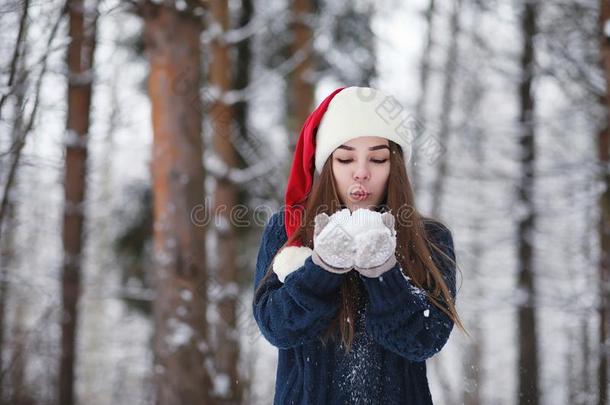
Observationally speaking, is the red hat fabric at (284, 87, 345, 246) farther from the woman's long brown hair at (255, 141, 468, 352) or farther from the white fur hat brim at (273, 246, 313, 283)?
the white fur hat brim at (273, 246, 313, 283)

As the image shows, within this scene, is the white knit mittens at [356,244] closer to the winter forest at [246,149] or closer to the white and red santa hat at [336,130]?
the white and red santa hat at [336,130]

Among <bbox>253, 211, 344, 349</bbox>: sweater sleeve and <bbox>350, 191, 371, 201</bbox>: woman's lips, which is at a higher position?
<bbox>350, 191, 371, 201</bbox>: woman's lips

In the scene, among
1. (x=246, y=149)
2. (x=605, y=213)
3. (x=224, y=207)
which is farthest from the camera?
(x=246, y=149)

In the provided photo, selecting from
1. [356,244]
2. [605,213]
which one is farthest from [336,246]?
[605,213]

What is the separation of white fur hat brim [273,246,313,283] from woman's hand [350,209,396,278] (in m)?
0.22

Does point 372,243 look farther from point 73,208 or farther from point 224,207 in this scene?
point 73,208

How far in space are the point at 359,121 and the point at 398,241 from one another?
1.27ft

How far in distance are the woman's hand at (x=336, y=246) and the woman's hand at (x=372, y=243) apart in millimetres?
15

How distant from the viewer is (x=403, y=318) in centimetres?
172

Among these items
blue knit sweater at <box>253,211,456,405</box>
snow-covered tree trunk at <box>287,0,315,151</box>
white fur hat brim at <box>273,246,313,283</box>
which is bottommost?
blue knit sweater at <box>253,211,456,405</box>

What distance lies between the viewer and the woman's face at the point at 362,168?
77.4 inches

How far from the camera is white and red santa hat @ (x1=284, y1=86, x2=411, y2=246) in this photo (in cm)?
199

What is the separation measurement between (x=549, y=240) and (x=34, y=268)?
36.8 feet

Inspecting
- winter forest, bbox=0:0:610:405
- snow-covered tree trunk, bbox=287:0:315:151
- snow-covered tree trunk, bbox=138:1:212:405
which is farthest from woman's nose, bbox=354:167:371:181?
snow-covered tree trunk, bbox=287:0:315:151
